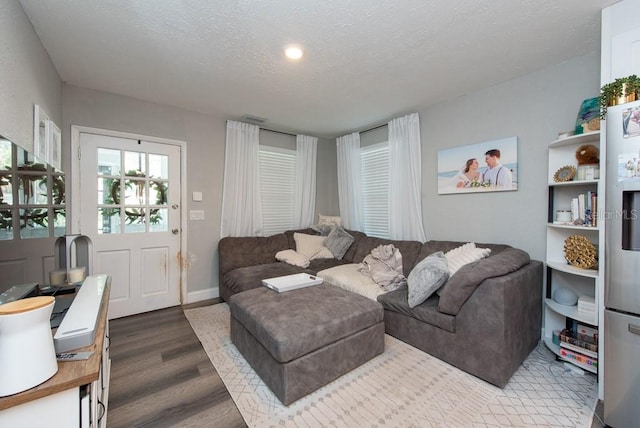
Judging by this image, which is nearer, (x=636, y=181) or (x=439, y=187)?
(x=636, y=181)

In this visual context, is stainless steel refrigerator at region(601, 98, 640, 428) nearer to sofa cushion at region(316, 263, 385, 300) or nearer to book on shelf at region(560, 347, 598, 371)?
book on shelf at region(560, 347, 598, 371)

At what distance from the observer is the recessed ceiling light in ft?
6.67

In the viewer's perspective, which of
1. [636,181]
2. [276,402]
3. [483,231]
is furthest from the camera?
[483,231]

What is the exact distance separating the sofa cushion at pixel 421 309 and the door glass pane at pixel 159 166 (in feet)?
9.64

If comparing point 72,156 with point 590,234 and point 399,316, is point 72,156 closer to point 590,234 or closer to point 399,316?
point 399,316

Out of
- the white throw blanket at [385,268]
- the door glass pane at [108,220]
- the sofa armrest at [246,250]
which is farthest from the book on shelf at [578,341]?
the door glass pane at [108,220]

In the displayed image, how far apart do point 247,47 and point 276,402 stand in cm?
254

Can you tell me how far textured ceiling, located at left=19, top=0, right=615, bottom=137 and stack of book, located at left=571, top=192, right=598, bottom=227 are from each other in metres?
1.20

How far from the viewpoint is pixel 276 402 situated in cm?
167

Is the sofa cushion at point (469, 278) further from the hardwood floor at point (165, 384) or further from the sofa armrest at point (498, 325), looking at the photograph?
the hardwood floor at point (165, 384)

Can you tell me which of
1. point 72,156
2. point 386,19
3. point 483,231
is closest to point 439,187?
point 483,231

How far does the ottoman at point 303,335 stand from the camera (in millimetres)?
1659

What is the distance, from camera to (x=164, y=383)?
1863 millimetres

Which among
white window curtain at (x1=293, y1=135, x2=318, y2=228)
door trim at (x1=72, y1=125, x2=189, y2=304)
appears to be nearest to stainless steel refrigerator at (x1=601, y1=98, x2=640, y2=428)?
white window curtain at (x1=293, y1=135, x2=318, y2=228)
